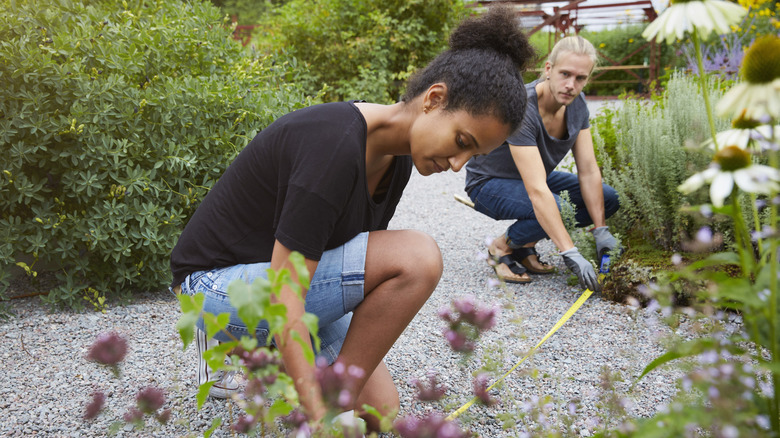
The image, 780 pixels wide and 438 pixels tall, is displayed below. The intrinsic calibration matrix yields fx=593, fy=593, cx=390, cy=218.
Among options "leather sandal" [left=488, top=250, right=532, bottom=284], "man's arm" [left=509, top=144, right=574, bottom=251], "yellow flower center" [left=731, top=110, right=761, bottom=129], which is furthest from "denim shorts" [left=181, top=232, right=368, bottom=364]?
"leather sandal" [left=488, top=250, right=532, bottom=284]

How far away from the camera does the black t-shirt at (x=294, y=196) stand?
135 cm

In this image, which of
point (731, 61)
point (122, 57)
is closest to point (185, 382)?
point (122, 57)

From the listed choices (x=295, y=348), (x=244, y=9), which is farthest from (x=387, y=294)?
(x=244, y=9)

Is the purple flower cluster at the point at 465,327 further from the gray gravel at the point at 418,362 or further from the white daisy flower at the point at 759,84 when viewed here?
the white daisy flower at the point at 759,84

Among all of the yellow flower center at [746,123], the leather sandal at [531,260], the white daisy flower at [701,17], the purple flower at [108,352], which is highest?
the white daisy flower at [701,17]

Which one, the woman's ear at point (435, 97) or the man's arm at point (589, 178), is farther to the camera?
the man's arm at point (589, 178)

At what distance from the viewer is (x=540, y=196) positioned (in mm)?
2824

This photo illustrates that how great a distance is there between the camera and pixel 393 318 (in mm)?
1600

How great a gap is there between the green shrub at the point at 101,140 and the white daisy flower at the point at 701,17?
7.10 feet

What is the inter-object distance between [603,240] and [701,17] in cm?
225

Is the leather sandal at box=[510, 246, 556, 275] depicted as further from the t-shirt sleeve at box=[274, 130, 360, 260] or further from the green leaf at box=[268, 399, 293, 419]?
the green leaf at box=[268, 399, 293, 419]

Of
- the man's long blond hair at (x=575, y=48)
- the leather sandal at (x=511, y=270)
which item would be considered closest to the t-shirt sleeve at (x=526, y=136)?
the man's long blond hair at (x=575, y=48)

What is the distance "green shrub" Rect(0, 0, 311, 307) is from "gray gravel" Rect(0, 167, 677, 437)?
0.25 metres

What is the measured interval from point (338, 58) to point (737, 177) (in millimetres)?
6425
